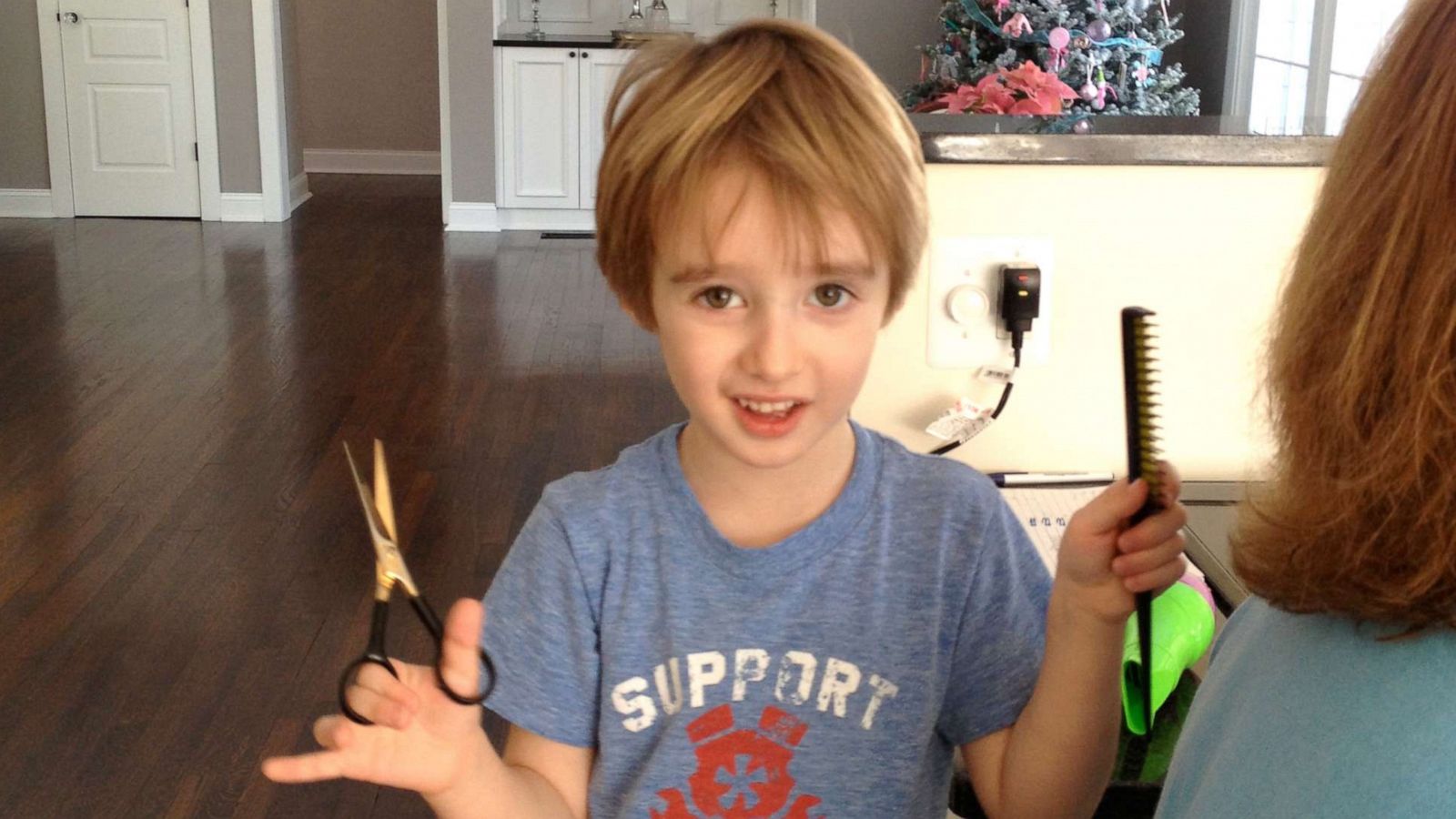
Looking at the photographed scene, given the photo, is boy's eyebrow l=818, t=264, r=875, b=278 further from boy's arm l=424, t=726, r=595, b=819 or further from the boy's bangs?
boy's arm l=424, t=726, r=595, b=819

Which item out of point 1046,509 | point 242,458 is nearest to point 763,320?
point 1046,509

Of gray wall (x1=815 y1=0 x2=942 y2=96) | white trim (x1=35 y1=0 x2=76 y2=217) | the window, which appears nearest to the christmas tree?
the window

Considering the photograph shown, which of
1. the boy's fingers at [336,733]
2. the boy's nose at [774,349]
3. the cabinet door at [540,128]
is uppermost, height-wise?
the boy's nose at [774,349]

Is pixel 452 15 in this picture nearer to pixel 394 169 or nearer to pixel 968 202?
pixel 394 169

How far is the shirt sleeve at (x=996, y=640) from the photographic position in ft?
3.32

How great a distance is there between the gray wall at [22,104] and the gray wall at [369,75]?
2.00 metres

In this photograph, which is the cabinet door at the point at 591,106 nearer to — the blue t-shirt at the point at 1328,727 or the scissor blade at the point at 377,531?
the scissor blade at the point at 377,531

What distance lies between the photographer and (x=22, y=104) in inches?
311

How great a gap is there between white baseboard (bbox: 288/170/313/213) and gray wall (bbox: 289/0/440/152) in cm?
109

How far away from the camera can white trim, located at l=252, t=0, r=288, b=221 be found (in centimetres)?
781

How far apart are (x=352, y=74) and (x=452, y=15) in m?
2.39

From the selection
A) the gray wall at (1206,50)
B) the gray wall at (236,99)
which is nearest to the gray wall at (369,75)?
the gray wall at (236,99)

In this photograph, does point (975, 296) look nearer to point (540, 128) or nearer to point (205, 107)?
point (540, 128)

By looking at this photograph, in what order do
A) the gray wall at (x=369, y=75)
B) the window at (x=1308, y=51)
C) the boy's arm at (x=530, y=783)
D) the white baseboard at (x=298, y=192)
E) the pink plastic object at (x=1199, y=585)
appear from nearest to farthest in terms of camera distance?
1. the boy's arm at (x=530, y=783)
2. the pink plastic object at (x=1199, y=585)
3. the window at (x=1308, y=51)
4. the white baseboard at (x=298, y=192)
5. the gray wall at (x=369, y=75)
